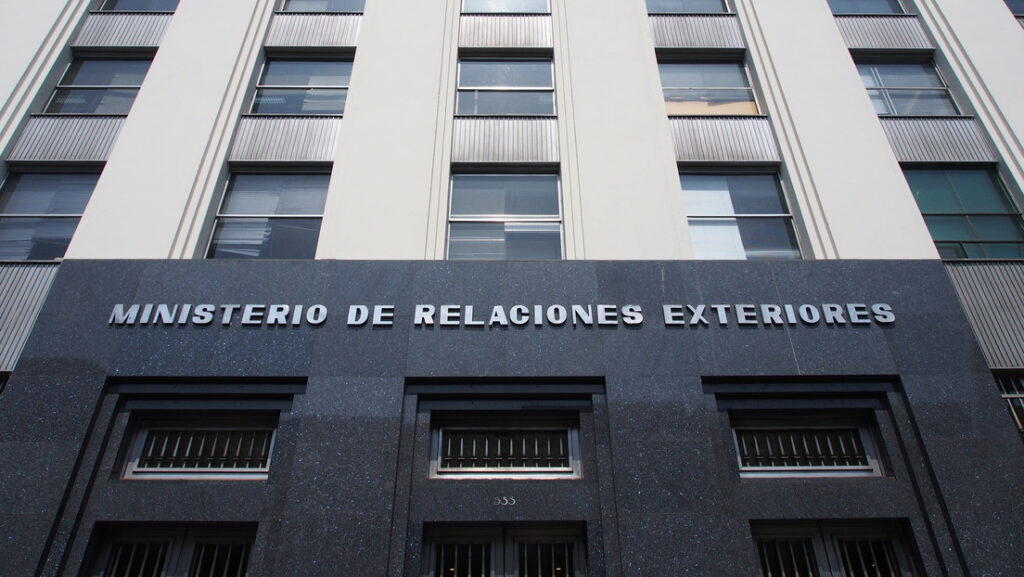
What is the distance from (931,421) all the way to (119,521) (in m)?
10.4

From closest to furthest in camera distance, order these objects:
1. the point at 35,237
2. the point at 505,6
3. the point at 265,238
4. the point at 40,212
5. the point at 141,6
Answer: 1. the point at 265,238
2. the point at 35,237
3. the point at 40,212
4. the point at 505,6
5. the point at 141,6

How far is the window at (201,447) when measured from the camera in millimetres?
7254

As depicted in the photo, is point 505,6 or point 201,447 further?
point 505,6

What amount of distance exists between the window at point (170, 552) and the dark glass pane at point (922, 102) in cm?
1415

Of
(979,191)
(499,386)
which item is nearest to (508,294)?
(499,386)

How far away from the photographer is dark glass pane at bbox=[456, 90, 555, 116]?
36.0ft

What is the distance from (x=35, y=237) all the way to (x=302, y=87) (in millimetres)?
5454

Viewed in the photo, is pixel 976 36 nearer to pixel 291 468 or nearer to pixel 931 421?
pixel 931 421

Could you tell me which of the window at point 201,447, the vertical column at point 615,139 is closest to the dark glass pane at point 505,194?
the vertical column at point 615,139

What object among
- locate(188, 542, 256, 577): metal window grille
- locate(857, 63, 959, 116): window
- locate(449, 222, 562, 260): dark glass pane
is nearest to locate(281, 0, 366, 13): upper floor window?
locate(449, 222, 562, 260): dark glass pane

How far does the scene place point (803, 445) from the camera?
7.54 m

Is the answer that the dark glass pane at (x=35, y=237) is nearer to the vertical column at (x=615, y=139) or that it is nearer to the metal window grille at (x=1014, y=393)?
the vertical column at (x=615, y=139)

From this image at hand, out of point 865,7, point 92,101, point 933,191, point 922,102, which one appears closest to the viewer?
point 933,191

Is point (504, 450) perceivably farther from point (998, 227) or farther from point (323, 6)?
point (323, 6)
